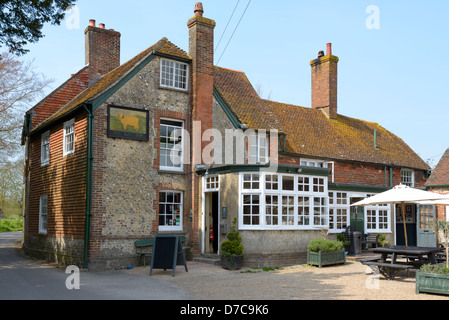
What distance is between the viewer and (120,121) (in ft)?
53.5

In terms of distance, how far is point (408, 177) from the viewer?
26.9 m

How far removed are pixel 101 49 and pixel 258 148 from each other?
939 centimetres

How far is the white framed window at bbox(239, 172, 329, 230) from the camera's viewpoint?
15781mm

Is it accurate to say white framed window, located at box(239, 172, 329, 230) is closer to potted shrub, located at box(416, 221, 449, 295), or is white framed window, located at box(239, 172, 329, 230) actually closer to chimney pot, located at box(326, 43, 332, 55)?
potted shrub, located at box(416, 221, 449, 295)

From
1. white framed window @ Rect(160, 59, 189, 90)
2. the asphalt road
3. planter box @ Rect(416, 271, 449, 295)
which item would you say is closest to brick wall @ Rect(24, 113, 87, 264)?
the asphalt road

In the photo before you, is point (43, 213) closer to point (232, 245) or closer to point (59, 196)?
point (59, 196)

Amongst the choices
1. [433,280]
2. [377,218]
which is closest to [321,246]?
[433,280]

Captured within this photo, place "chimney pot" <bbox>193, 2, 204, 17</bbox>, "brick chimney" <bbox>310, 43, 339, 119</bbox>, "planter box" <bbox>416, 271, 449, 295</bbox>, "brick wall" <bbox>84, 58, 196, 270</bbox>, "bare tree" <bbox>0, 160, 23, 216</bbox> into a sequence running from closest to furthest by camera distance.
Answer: "planter box" <bbox>416, 271, 449, 295</bbox>
"brick wall" <bbox>84, 58, 196, 270</bbox>
"chimney pot" <bbox>193, 2, 204, 17</bbox>
"brick chimney" <bbox>310, 43, 339, 119</bbox>
"bare tree" <bbox>0, 160, 23, 216</bbox>

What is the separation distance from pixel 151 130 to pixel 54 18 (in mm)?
5266

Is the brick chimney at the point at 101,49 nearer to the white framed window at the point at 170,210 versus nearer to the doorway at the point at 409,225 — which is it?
the white framed window at the point at 170,210

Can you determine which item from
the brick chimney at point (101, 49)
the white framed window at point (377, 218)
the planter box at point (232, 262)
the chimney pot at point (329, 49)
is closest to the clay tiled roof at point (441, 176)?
the white framed window at point (377, 218)

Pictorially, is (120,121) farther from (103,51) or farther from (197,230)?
(103,51)

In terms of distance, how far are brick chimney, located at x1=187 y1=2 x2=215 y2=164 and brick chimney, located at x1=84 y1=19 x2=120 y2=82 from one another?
5.40 metres
